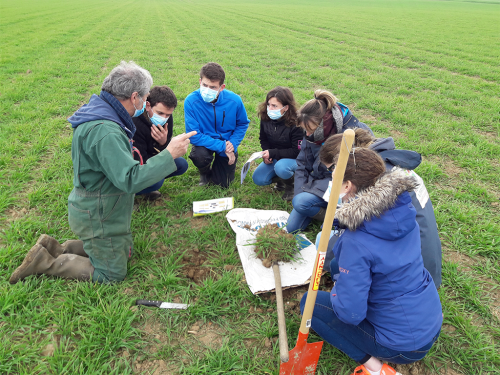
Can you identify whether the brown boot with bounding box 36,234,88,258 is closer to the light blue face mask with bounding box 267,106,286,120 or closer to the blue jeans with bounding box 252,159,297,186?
the blue jeans with bounding box 252,159,297,186

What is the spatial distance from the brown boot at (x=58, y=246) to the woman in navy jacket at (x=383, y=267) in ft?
7.64

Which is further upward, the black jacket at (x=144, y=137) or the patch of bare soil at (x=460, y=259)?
the black jacket at (x=144, y=137)

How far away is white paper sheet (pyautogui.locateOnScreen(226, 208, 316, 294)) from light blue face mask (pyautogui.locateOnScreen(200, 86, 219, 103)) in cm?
140

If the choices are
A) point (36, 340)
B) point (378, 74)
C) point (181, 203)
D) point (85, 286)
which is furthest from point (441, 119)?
point (36, 340)

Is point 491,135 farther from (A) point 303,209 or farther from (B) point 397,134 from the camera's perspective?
(A) point 303,209

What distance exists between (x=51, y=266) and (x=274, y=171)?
2.58 meters

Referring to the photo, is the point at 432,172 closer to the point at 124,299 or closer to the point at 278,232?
the point at 278,232

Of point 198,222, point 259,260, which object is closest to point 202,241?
point 198,222

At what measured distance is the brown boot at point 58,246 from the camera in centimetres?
274

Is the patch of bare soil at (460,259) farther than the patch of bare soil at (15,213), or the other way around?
the patch of bare soil at (15,213)

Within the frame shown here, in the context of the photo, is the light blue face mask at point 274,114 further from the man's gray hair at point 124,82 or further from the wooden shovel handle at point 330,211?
the wooden shovel handle at point 330,211

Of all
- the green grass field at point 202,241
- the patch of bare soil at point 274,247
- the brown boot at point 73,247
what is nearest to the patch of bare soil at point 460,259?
the green grass field at point 202,241

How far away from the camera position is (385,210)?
1.76 meters

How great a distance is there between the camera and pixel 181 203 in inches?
150
